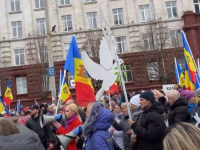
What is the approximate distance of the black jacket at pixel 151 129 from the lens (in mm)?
4203

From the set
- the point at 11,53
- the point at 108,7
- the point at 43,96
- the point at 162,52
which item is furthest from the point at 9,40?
the point at 162,52

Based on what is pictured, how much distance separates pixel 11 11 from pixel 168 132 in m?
30.4

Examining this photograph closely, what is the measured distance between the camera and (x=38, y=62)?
1113 inches

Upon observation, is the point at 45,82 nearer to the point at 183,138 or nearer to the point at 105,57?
the point at 105,57

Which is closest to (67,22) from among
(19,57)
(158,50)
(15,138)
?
(19,57)

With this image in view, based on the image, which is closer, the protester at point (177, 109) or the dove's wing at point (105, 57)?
the protester at point (177, 109)

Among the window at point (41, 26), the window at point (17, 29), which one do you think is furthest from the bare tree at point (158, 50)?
the window at point (17, 29)

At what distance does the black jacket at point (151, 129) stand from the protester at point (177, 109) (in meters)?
0.98

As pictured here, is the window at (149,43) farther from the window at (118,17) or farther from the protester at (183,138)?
the protester at (183,138)

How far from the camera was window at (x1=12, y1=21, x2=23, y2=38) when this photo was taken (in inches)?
1166

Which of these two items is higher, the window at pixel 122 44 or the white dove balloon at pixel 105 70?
the window at pixel 122 44

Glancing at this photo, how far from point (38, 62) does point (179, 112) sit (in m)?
24.1

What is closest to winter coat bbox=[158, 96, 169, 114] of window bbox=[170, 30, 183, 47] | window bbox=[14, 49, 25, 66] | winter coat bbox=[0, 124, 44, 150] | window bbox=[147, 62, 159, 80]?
winter coat bbox=[0, 124, 44, 150]

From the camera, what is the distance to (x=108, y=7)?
29.9 meters
